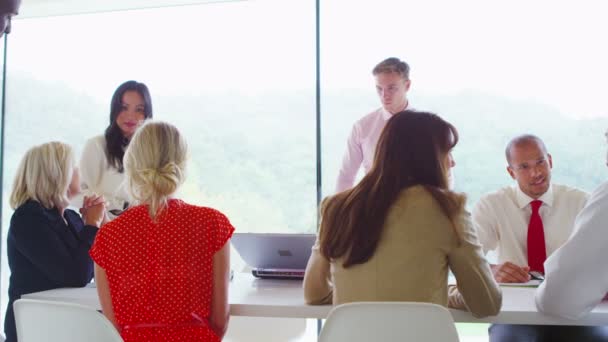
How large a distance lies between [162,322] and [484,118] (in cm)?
350

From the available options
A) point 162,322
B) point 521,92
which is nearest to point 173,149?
point 162,322

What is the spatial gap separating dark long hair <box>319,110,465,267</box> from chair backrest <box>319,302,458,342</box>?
0.92 ft

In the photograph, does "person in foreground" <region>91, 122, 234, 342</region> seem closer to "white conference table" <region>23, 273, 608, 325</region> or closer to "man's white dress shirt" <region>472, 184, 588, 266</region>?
"white conference table" <region>23, 273, 608, 325</region>

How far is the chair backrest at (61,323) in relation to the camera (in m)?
1.62

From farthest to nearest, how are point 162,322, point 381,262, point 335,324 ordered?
point 162,322
point 381,262
point 335,324

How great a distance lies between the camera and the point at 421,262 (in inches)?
70.1

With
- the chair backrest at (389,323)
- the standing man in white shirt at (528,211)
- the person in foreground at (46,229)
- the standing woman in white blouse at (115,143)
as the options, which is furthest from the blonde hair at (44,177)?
the standing man in white shirt at (528,211)

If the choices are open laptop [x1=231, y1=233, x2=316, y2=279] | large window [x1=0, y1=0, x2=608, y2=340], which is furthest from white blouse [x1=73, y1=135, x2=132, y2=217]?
open laptop [x1=231, y1=233, x2=316, y2=279]

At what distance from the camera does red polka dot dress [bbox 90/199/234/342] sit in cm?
196

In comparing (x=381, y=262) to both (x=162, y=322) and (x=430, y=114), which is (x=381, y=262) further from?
(x=162, y=322)

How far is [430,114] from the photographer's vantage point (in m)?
1.90

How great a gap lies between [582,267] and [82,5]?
437 centimetres

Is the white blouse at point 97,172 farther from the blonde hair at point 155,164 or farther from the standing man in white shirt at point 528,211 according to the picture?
the standing man in white shirt at point 528,211

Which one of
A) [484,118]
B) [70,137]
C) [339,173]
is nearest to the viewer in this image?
[339,173]
